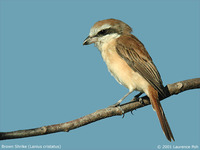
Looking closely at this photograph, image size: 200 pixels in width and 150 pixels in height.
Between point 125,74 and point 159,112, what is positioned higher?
point 125,74

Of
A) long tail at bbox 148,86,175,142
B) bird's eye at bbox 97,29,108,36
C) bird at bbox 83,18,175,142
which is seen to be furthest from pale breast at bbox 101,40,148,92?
bird's eye at bbox 97,29,108,36

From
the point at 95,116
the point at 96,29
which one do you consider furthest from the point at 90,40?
the point at 95,116

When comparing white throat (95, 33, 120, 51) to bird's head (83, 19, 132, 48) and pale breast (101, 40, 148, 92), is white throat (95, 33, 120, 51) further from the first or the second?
pale breast (101, 40, 148, 92)

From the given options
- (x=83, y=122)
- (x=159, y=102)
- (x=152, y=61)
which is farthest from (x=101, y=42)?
(x=83, y=122)

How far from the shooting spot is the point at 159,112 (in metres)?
4.73

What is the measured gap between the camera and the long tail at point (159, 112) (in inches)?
180

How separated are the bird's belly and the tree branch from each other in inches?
13.3

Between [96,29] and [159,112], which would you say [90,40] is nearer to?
[96,29]

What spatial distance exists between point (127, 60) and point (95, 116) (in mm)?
1528

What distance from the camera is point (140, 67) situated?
5082mm

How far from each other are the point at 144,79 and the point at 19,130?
2560mm

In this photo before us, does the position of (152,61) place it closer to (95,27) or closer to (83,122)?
(95,27)

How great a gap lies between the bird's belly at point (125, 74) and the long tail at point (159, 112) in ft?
0.62

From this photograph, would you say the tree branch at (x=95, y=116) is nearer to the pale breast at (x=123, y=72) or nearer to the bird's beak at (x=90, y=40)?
the pale breast at (x=123, y=72)
